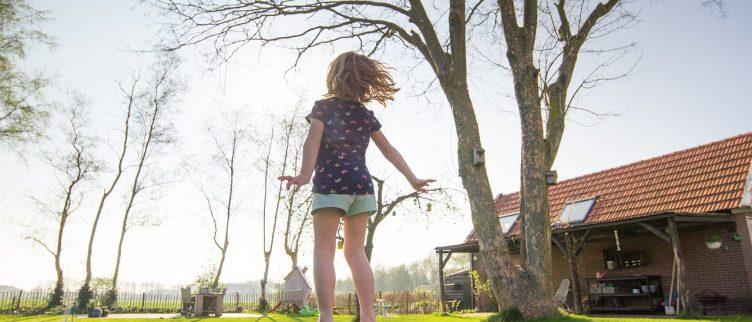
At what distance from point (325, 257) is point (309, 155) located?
43cm

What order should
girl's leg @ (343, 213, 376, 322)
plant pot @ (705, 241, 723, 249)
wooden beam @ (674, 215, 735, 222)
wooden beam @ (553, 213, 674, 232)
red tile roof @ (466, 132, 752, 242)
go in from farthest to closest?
1. red tile roof @ (466, 132, 752, 242)
2. plant pot @ (705, 241, 723, 249)
3. wooden beam @ (674, 215, 735, 222)
4. wooden beam @ (553, 213, 674, 232)
5. girl's leg @ (343, 213, 376, 322)

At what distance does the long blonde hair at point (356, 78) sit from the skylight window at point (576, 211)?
1412 cm

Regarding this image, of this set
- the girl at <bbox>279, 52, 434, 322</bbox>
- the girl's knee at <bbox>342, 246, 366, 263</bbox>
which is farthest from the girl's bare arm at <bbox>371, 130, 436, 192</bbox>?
the girl's knee at <bbox>342, 246, 366, 263</bbox>

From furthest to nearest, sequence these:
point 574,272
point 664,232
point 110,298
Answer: point 110,298
point 664,232
point 574,272

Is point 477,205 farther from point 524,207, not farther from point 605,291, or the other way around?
point 605,291

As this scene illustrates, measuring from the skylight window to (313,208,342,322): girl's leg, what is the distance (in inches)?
568

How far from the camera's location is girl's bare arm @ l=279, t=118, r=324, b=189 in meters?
1.94

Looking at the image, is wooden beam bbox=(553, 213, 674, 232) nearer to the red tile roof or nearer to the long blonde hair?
the red tile roof

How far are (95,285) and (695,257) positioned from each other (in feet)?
71.9

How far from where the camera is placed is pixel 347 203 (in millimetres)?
1987

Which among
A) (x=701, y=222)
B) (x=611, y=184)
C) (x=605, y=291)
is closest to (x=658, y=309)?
(x=605, y=291)

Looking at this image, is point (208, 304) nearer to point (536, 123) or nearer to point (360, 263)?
point (536, 123)

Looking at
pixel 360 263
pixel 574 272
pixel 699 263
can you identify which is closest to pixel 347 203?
pixel 360 263

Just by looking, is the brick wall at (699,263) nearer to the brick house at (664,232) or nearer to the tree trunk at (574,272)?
the brick house at (664,232)
